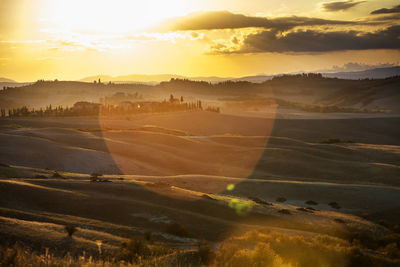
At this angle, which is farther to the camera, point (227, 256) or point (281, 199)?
point (281, 199)

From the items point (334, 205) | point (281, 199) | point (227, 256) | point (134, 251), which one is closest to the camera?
point (227, 256)

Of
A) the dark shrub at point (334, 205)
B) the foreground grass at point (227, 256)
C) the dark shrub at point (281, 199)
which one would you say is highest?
the foreground grass at point (227, 256)

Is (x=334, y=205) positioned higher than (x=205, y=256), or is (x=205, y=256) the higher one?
(x=205, y=256)

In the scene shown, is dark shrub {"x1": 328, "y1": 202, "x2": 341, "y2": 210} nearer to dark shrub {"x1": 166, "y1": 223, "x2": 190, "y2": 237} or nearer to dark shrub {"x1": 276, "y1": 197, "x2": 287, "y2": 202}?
dark shrub {"x1": 276, "y1": 197, "x2": 287, "y2": 202}

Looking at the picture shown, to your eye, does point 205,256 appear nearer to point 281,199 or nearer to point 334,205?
point 334,205

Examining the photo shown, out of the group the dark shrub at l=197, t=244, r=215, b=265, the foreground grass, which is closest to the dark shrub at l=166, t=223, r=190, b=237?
the foreground grass

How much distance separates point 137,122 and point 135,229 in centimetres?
7427

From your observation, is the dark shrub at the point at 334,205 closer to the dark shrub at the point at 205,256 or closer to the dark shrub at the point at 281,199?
the dark shrub at the point at 281,199

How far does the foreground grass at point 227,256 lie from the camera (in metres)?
8.21

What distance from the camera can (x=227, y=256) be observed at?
31.9 feet

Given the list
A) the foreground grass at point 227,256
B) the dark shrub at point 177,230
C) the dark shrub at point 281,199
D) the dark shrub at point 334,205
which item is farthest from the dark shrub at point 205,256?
the dark shrub at point 281,199

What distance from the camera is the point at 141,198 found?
20016 millimetres

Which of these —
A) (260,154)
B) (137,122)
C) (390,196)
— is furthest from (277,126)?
(390,196)

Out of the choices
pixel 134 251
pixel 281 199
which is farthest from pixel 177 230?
pixel 281 199
